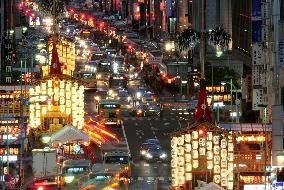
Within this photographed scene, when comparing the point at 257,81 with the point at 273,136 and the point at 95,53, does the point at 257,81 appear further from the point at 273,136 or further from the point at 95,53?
the point at 95,53

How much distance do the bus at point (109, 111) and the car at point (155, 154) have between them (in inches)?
710

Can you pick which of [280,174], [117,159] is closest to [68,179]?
[117,159]

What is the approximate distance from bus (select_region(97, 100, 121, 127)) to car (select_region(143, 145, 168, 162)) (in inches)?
710

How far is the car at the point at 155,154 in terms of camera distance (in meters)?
96.6

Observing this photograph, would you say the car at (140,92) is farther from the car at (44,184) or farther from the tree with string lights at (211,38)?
the car at (44,184)

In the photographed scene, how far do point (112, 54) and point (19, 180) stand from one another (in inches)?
4049

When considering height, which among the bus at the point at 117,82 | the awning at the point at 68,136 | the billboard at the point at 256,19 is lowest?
the bus at the point at 117,82

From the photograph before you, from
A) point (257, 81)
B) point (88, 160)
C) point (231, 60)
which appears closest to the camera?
point (88, 160)

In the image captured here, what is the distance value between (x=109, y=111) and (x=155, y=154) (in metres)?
22.7

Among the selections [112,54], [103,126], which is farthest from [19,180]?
[112,54]

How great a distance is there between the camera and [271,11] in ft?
317

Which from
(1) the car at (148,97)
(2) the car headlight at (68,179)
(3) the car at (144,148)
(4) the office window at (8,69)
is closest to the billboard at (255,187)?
(2) the car headlight at (68,179)

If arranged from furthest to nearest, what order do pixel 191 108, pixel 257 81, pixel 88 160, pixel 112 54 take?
pixel 112 54 → pixel 191 108 → pixel 257 81 → pixel 88 160

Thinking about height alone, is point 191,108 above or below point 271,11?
below
